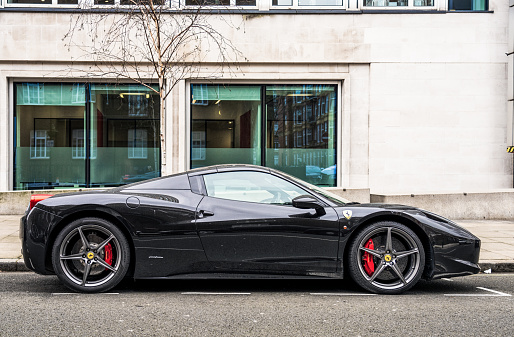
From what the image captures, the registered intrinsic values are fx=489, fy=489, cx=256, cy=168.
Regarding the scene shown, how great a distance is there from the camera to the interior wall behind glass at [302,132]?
13492 millimetres

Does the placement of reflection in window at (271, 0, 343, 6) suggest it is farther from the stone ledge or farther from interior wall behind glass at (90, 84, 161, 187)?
the stone ledge

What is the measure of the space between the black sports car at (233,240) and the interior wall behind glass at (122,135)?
8.33 metres

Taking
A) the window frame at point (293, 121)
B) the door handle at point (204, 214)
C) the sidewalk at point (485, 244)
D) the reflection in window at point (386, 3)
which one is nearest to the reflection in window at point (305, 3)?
the reflection in window at point (386, 3)

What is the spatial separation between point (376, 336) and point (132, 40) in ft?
36.4

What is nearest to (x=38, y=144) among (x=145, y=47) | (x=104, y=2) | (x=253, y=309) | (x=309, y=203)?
(x=145, y=47)

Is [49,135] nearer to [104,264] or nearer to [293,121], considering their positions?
[293,121]

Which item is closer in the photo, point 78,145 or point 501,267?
point 501,267

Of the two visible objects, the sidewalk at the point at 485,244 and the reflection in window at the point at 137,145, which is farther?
the reflection in window at the point at 137,145

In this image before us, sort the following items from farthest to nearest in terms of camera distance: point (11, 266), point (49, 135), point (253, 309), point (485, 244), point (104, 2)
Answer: point (49, 135) < point (104, 2) < point (485, 244) < point (11, 266) < point (253, 309)

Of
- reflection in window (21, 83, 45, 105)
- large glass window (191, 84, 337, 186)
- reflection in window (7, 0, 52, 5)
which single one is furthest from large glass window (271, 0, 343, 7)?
reflection in window (21, 83, 45, 105)

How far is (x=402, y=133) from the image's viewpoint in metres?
13.3

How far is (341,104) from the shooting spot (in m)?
13.5

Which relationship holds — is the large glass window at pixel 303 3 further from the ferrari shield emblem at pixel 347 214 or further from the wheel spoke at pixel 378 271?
the wheel spoke at pixel 378 271

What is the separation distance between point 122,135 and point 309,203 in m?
9.53
